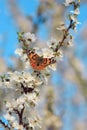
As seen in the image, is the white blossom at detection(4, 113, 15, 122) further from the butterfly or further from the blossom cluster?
the butterfly

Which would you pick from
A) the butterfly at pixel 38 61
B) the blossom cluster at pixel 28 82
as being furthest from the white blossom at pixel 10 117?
the butterfly at pixel 38 61

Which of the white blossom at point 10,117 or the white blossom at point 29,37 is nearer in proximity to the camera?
the white blossom at point 10,117

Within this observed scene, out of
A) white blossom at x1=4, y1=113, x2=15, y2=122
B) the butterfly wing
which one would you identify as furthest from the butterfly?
white blossom at x1=4, y1=113, x2=15, y2=122

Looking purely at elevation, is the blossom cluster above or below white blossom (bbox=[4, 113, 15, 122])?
above

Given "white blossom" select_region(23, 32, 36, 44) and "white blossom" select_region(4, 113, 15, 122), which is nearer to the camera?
"white blossom" select_region(4, 113, 15, 122)

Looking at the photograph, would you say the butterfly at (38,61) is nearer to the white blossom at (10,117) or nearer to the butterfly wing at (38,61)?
the butterfly wing at (38,61)

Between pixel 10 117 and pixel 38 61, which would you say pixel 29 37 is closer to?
pixel 38 61

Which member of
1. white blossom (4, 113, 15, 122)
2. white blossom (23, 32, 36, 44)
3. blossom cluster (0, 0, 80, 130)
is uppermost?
white blossom (23, 32, 36, 44)

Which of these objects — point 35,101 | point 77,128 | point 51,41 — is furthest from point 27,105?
point 77,128
